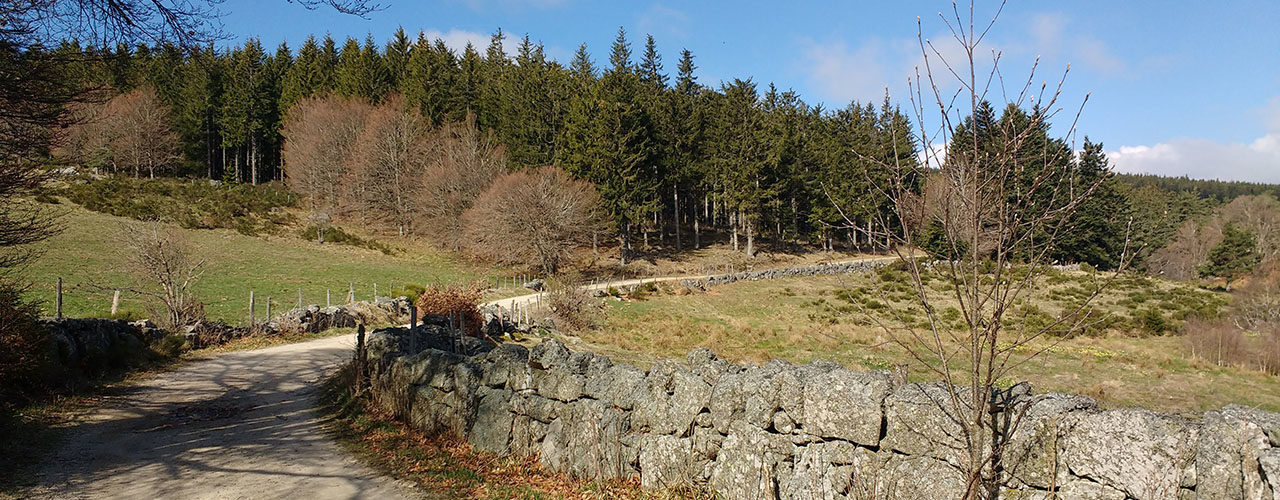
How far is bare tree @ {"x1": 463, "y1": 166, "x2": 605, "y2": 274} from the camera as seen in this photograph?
38875 mm

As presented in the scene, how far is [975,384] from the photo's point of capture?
13.1ft

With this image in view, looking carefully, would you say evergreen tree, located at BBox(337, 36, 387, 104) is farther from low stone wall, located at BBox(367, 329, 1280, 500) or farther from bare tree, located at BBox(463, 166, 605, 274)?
low stone wall, located at BBox(367, 329, 1280, 500)

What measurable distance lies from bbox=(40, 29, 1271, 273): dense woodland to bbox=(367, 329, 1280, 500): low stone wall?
37.0 metres

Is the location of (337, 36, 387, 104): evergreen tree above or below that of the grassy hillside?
above

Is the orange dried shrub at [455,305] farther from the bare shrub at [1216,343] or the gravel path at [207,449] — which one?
the bare shrub at [1216,343]

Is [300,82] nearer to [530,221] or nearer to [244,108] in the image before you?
[244,108]

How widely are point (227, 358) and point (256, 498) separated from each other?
9908 millimetres

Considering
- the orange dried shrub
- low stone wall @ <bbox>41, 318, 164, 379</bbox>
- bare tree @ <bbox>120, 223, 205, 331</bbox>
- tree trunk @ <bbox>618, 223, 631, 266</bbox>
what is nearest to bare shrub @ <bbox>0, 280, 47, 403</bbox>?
low stone wall @ <bbox>41, 318, 164, 379</bbox>

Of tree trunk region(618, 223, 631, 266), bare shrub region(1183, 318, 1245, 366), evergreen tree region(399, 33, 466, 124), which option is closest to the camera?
bare shrub region(1183, 318, 1245, 366)

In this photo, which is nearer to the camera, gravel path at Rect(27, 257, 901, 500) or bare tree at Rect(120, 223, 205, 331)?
gravel path at Rect(27, 257, 901, 500)

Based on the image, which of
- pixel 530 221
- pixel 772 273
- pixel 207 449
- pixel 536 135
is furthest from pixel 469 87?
pixel 207 449

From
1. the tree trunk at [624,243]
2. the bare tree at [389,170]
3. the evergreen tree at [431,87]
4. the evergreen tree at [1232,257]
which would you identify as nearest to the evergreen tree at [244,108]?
the evergreen tree at [431,87]

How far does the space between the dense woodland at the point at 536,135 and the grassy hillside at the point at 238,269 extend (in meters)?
5.74

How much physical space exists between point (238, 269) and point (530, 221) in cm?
1610
